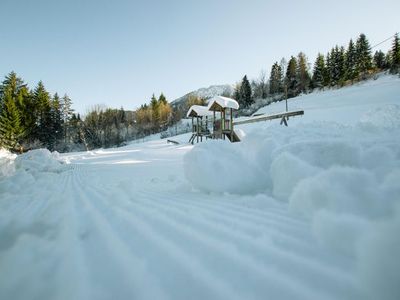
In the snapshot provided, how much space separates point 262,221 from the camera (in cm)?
149

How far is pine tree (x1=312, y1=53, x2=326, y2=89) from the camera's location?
4350cm

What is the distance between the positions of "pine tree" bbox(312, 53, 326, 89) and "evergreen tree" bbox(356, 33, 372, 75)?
5772mm

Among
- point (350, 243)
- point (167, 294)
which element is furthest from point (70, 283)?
point (350, 243)

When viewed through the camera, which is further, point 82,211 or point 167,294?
point 82,211

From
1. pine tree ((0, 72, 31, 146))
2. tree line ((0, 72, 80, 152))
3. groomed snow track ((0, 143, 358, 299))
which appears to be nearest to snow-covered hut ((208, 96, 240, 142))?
groomed snow track ((0, 143, 358, 299))

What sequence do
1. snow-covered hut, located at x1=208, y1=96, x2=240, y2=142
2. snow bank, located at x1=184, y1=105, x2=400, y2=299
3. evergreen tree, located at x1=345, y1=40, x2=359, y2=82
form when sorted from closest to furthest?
snow bank, located at x1=184, y1=105, x2=400, y2=299, snow-covered hut, located at x1=208, y1=96, x2=240, y2=142, evergreen tree, located at x1=345, y1=40, x2=359, y2=82

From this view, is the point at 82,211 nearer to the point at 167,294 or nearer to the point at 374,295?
the point at 167,294

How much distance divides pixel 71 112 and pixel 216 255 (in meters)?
56.5

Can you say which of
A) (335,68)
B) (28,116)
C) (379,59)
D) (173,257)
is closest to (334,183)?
(173,257)

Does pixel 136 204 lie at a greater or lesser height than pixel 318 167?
lesser

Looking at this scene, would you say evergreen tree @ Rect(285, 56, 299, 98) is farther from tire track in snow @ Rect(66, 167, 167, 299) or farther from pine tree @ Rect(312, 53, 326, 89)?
tire track in snow @ Rect(66, 167, 167, 299)

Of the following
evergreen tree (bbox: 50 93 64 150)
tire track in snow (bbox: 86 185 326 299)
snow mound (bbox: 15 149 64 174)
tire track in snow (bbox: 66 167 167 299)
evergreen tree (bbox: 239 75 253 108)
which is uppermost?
evergreen tree (bbox: 239 75 253 108)

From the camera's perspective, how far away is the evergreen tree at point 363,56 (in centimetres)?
3988

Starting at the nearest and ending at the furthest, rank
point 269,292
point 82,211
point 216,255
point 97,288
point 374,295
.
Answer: point 374,295, point 269,292, point 97,288, point 216,255, point 82,211
